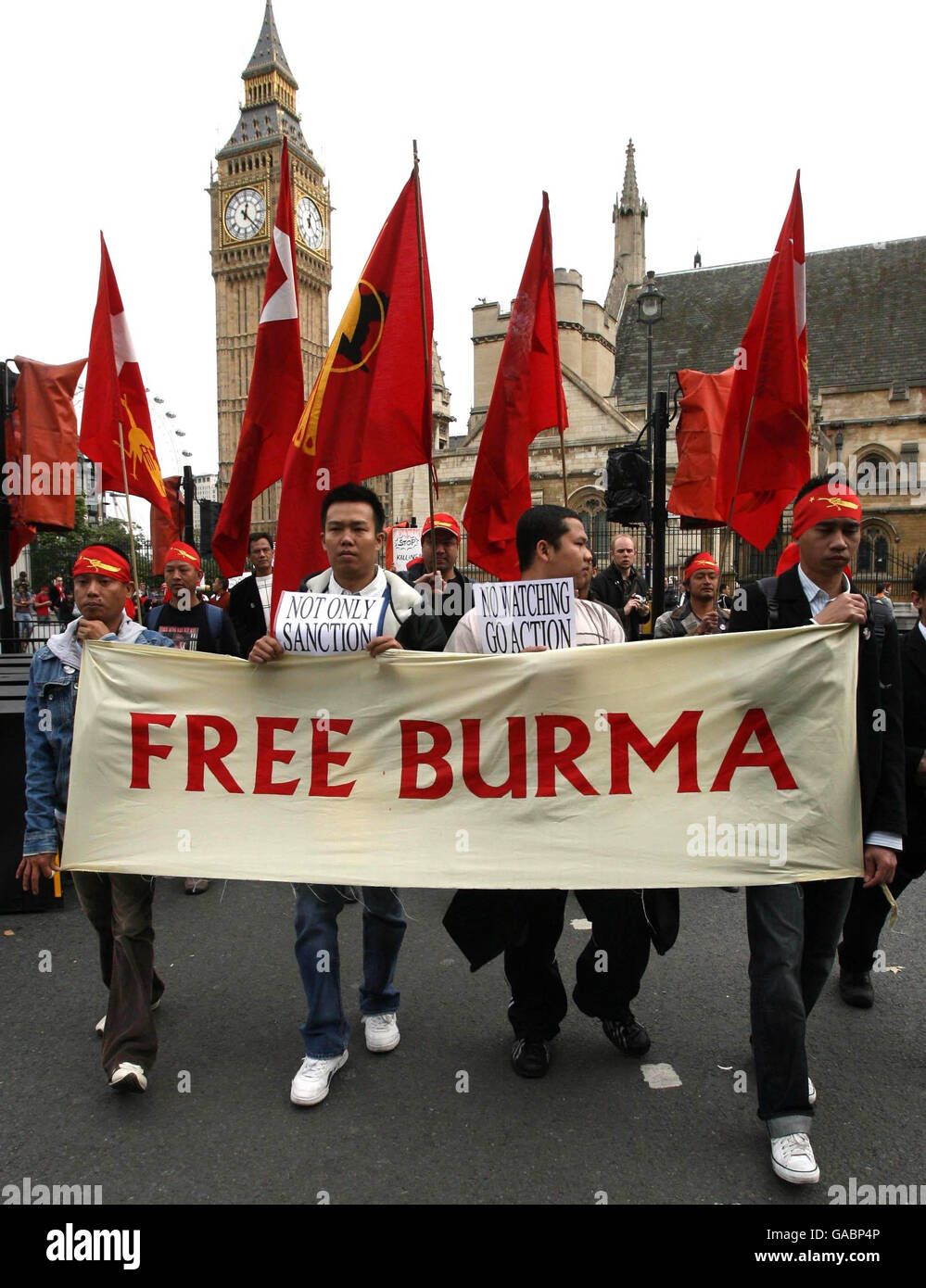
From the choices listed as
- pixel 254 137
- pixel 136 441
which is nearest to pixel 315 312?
pixel 254 137

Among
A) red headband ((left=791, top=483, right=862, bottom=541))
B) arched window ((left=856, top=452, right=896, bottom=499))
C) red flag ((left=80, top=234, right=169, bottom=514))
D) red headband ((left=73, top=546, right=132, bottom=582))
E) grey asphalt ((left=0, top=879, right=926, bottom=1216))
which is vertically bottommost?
grey asphalt ((left=0, top=879, right=926, bottom=1216))

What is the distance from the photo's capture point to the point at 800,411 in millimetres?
4805

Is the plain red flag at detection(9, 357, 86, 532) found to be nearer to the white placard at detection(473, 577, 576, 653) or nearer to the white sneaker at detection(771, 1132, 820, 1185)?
the white placard at detection(473, 577, 576, 653)

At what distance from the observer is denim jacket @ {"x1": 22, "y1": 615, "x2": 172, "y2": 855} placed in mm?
3451

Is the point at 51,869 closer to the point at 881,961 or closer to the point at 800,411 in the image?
the point at 881,961

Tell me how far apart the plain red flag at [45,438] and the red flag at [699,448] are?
6.01 meters

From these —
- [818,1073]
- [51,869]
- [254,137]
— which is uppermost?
[254,137]

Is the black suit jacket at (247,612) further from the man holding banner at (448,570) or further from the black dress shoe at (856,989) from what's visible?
the black dress shoe at (856,989)

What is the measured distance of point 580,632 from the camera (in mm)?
3441

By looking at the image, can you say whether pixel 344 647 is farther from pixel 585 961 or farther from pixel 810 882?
pixel 810 882

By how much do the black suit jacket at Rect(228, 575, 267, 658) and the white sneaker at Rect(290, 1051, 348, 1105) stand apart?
4.12 meters

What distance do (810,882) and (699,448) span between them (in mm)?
6087

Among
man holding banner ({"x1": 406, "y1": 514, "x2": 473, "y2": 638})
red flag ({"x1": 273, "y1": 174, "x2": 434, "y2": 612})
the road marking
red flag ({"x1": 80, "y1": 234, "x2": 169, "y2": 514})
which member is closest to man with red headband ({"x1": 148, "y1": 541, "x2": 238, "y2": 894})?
red flag ({"x1": 80, "y1": 234, "x2": 169, "y2": 514})
